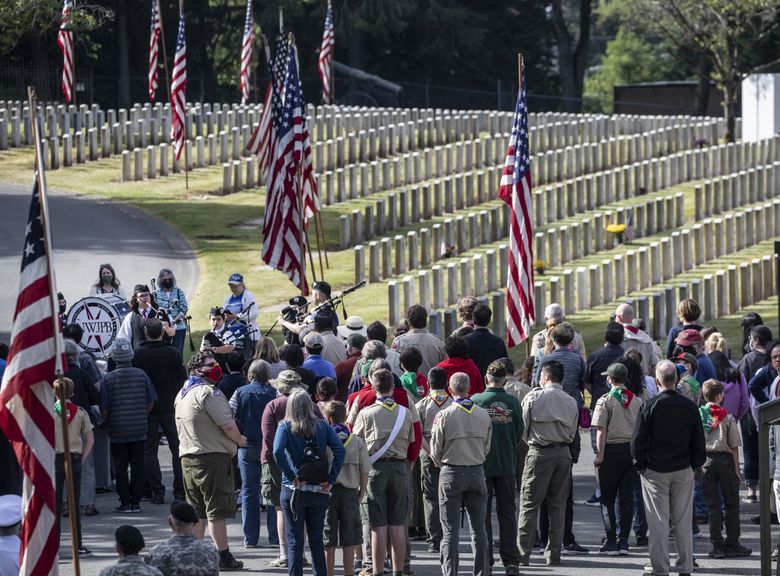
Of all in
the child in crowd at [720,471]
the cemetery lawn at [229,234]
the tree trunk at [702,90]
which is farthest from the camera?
the tree trunk at [702,90]

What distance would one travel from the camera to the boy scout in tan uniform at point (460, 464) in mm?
11281

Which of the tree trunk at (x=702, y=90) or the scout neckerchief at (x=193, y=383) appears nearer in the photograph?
the scout neckerchief at (x=193, y=383)

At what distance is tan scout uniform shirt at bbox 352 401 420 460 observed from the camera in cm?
1136

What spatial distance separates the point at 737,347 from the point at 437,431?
10.4 meters

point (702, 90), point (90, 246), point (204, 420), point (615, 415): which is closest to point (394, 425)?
point (204, 420)

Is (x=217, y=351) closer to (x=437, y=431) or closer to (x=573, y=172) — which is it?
(x=437, y=431)

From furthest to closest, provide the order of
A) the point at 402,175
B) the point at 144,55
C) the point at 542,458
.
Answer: the point at 144,55 → the point at 402,175 → the point at 542,458

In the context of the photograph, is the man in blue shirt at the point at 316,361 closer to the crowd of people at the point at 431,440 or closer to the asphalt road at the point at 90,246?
the crowd of people at the point at 431,440

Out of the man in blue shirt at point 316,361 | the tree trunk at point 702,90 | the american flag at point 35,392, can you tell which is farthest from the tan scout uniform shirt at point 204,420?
the tree trunk at point 702,90

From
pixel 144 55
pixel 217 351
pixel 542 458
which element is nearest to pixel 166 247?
pixel 217 351

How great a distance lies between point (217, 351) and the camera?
1550 centimetres

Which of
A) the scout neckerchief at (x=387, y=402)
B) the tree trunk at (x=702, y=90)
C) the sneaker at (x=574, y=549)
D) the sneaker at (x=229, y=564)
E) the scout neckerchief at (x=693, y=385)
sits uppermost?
the tree trunk at (x=702, y=90)

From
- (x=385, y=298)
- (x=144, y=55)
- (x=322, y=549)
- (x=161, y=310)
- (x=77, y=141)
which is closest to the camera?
(x=322, y=549)

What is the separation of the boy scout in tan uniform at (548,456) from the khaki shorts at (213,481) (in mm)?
2358
